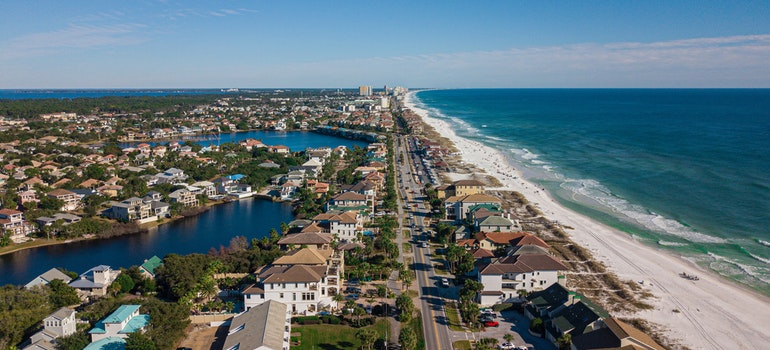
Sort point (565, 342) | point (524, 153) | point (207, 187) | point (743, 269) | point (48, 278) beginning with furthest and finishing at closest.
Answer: point (524, 153) < point (207, 187) < point (743, 269) < point (48, 278) < point (565, 342)

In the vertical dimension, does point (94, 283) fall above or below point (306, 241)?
below

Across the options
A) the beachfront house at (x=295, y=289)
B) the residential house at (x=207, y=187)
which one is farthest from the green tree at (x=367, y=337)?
the residential house at (x=207, y=187)

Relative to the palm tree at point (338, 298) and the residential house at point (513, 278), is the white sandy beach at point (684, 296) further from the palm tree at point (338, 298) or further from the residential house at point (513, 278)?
the palm tree at point (338, 298)

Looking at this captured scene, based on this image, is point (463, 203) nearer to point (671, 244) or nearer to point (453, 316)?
point (671, 244)

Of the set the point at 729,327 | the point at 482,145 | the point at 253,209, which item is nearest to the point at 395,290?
the point at 729,327

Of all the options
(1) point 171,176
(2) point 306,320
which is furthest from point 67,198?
(2) point 306,320

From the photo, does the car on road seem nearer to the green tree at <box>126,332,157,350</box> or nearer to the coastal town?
the coastal town
